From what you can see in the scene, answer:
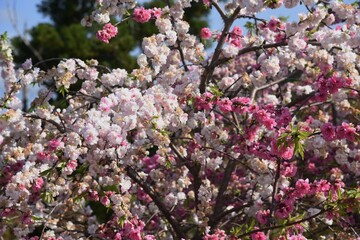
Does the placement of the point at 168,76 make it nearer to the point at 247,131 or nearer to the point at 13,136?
the point at 247,131

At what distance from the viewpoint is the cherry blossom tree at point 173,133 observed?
3.63m

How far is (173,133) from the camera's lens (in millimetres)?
4707

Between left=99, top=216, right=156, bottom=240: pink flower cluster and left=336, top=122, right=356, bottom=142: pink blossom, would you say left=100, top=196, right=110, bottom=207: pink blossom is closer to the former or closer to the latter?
left=99, top=216, right=156, bottom=240: pink flower cluster

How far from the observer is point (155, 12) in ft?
14.9

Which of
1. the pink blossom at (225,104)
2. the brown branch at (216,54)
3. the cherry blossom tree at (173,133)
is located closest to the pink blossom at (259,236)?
the cherry blossom tree at (173,133)

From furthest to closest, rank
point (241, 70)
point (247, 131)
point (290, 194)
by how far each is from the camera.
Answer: point (241, 70), point (247, 131), point (290, 194)

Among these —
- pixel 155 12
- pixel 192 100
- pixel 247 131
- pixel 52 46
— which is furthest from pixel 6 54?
pixel 52 46

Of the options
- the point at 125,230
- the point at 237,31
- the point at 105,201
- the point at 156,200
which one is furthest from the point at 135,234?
the point at 237,31

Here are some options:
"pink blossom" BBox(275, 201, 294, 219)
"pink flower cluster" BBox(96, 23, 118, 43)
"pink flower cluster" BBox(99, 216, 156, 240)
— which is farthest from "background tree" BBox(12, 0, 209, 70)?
"pink blossom" BBox(275, 201, 294, 219)

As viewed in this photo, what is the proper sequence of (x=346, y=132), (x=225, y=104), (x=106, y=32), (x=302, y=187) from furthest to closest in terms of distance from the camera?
(x=106, y=32) < (x=225, y=104) < (x=302, y=187) < (x=346, y=132)

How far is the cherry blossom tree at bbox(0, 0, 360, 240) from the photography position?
11.9 ft

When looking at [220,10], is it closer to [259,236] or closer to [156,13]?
[156,13]

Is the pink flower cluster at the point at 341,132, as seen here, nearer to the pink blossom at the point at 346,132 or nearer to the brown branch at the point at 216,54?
the pink blossom at the point at 346,132

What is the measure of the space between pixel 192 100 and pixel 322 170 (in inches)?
79.3
